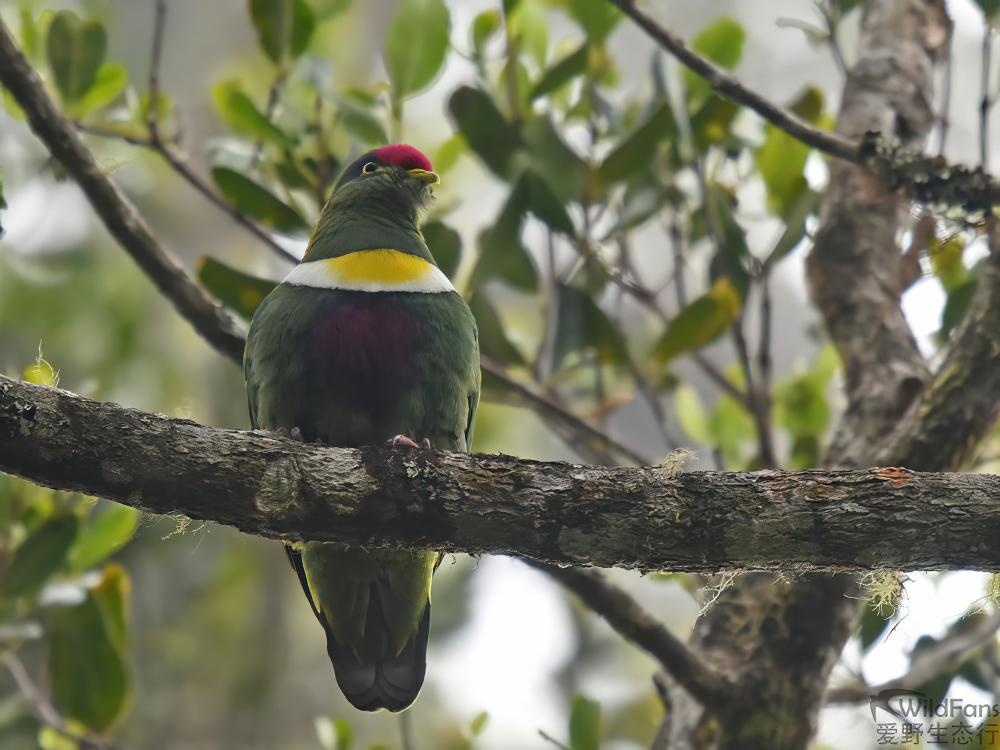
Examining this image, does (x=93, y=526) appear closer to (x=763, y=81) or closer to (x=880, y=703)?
(x=880, y=703)

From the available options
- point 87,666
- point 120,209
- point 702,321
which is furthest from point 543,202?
point 87,666

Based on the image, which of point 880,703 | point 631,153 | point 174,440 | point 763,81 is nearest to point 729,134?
point 631,153

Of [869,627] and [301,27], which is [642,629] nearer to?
[869,627]

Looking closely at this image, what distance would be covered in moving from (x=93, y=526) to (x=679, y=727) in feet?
5.66

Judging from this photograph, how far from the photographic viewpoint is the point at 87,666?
3074 millimetres

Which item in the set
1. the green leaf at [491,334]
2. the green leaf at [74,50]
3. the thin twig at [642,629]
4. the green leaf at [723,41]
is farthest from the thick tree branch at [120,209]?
the green leaf at [723,41]

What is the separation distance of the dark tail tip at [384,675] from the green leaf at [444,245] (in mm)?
989

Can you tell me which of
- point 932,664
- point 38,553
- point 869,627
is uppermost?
point 38,553

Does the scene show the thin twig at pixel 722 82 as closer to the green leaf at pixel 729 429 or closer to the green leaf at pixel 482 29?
the green leaf at pixel 482 29

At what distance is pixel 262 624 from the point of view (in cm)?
748

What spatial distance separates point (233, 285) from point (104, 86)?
26.9 inches

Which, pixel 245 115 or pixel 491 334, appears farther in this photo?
pixel 491 334

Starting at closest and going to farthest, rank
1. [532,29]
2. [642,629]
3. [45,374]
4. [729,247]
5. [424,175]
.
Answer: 1. [45,374]
2. [642,629]
3. [424,175]
4. [729,247]
5. [532,29]

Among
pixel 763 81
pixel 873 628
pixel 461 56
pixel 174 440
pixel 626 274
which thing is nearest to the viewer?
pixel 174 440
